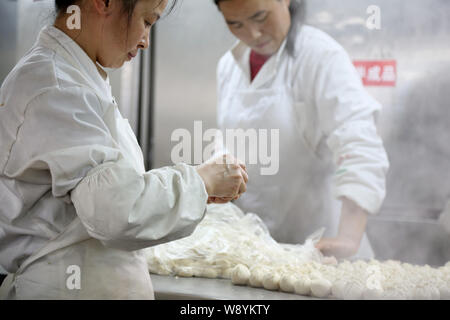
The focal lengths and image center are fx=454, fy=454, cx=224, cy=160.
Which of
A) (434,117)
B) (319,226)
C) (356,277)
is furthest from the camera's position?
(319,226)

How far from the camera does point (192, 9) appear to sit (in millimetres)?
1530

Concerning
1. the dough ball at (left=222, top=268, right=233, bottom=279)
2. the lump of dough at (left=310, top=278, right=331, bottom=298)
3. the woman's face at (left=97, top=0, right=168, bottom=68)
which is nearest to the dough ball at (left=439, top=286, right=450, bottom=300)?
the lump of dough at (left=310, top=278, right=331, bottom=298)

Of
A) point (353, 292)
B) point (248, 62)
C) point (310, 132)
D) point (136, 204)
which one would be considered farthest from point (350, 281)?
point (248, 62)

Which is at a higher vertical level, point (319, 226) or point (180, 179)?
point (180, 179)

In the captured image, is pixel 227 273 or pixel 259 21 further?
pixel 259 21

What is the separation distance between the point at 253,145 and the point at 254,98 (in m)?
0.24

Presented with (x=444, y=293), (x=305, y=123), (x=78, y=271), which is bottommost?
(x=444, y=293)

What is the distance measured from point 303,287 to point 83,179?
22.7 inches

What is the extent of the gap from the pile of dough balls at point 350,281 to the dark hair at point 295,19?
0.79m

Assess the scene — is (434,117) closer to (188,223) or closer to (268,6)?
(268,6)

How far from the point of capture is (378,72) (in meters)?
1.50

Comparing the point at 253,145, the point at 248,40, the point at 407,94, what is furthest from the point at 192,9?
the point at 407,94

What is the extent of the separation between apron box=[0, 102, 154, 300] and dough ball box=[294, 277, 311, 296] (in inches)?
14.7

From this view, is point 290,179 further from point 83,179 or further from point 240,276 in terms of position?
point 83,179
